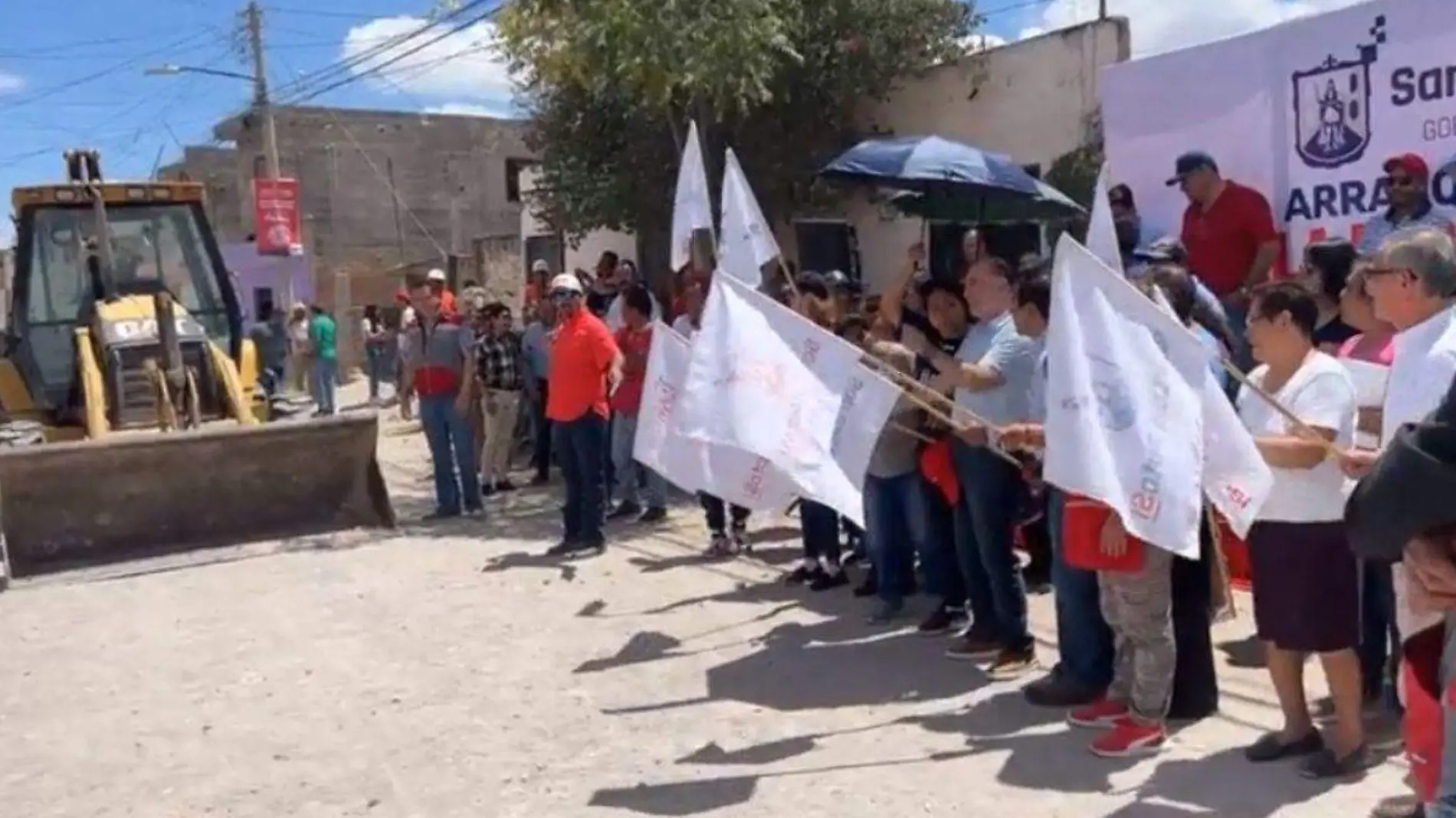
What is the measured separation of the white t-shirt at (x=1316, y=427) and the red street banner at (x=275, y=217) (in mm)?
29132

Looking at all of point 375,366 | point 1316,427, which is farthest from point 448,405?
point 375,366

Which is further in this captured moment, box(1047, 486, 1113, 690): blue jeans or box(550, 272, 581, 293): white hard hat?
box(550, 272, 581, 293): white hard hat

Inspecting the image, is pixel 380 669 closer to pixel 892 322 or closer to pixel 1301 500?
pixel 892 322

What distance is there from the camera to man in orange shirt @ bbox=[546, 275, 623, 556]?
10.1 m

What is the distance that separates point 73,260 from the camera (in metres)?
12.8

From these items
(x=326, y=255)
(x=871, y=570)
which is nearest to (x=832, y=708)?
(x=871, y=570)

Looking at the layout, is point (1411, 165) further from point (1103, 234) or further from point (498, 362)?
point (498, 362)

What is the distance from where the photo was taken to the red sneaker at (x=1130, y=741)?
5539 mm

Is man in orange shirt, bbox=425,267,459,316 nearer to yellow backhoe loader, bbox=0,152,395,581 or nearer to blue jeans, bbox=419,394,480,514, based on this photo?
blue jeans, bbox=419,394,480,514

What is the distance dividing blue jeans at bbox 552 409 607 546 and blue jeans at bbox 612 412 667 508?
0.94 m

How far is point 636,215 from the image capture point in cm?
1794

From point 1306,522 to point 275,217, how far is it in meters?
29.7

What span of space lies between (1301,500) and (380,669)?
14.6 feet

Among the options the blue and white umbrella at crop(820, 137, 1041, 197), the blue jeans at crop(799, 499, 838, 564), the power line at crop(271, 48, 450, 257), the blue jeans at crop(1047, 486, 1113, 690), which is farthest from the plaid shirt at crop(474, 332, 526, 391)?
the power line at crop(271, 48, 450, 257)
